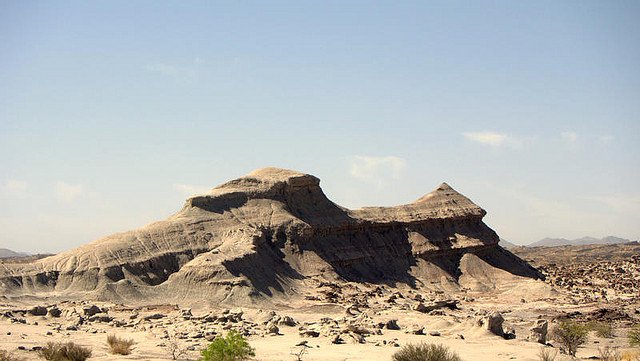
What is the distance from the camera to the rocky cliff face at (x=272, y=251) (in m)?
51.0

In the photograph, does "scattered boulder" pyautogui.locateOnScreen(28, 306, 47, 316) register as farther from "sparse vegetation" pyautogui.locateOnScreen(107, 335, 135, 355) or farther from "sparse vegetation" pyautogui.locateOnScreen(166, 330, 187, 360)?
"sparse vegetation" pyautogui.locateOnScreen(107, 335, 135, 355)

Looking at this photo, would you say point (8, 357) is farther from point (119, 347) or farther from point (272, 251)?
point (272, 251)

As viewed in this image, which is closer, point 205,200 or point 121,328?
point 121,328

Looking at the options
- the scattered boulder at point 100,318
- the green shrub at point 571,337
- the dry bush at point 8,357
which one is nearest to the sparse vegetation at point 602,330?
the green shrub at point 571,337

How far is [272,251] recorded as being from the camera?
6028 cm

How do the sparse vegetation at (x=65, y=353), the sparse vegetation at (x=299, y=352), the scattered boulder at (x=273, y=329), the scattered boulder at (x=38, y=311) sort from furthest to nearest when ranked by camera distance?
1. the scattered boulder at (x=38, y=311)
2. the scattered boulder at (x=273, y=329)
3. the sparse vegetation at (x=299, y=352)
4. the sparse vegetation at (x=65, y=353)

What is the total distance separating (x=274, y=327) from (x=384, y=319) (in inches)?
396

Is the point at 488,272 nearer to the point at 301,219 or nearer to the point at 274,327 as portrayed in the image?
the point at 301,219

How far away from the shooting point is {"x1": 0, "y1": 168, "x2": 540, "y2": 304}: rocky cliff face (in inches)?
2007

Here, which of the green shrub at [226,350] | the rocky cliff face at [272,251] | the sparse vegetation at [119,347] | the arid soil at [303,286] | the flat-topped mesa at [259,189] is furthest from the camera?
the flat-topped mesa at [259,189]

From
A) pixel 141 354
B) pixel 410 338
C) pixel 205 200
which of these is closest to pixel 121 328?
pixel 141 354

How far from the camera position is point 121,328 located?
36719mm

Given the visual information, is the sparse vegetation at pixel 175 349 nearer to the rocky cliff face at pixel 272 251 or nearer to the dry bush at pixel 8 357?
the dry bush at pixel 8 357

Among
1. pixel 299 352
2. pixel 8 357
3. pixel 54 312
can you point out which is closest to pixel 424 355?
pixel 299 352
